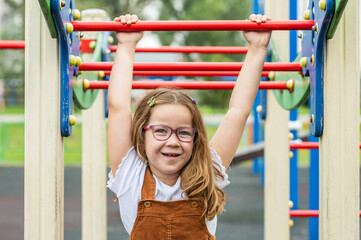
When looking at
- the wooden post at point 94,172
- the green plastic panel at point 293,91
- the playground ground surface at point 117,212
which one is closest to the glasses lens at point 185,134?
the green plastic panel at point 293,91

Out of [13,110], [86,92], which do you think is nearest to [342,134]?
[86,92]

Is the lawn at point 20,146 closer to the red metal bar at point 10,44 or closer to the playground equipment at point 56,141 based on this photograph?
the red metal bar at point 10,44

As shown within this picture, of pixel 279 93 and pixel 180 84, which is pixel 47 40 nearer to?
pixel 180 84

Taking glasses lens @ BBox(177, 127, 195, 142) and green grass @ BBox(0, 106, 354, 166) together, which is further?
green grass @ BBox(0, 106, 354, 166)

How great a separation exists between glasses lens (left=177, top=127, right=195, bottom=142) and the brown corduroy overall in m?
0.18

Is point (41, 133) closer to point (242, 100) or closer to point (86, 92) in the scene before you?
point (242, 100)

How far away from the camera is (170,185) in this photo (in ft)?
5.59

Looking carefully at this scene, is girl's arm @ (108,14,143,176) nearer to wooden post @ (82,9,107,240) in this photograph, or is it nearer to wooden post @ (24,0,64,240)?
wooden post @ (24,0,64,240)

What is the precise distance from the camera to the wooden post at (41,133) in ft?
5.52

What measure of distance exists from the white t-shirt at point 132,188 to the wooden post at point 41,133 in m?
0.18

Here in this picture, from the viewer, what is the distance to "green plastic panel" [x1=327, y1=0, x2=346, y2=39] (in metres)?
1.54

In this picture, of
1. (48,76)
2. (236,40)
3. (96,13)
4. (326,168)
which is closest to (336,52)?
(326,168)

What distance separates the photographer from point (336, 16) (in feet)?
5.21

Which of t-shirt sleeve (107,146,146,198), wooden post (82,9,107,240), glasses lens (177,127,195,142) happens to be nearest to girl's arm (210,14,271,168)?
glasses lens (177,127,195,142)
